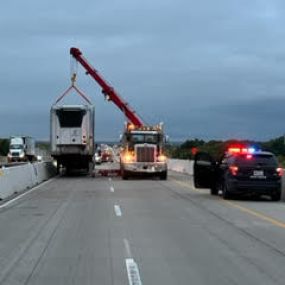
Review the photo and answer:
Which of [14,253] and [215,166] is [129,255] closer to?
[14,253]

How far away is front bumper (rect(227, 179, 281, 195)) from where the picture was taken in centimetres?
2495

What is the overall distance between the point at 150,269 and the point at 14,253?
110 inches

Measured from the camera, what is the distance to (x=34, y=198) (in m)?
26.8

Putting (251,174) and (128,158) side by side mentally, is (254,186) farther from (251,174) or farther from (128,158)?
(128,158)

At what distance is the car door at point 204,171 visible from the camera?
28.0 meters

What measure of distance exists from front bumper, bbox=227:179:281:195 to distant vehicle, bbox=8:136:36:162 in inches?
2504

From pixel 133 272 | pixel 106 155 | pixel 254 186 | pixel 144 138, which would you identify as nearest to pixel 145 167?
pixel 144 138

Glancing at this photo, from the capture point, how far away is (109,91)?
5072 centimetres

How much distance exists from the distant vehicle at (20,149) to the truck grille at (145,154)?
1800 inches

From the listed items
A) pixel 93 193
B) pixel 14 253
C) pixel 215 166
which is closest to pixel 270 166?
pixel 215 166

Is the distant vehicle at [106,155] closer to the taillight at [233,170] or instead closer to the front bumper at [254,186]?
the taillight at [233,170]

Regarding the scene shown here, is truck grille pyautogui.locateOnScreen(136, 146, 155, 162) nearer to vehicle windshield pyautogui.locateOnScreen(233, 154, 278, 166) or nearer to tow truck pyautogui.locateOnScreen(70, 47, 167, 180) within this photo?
tow truck pyautogui.locateOnScreen(70, 47, 167, 180)

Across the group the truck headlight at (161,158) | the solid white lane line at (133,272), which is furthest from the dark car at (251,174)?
the truck headlight at (161,158)

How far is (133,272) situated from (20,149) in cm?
7887
